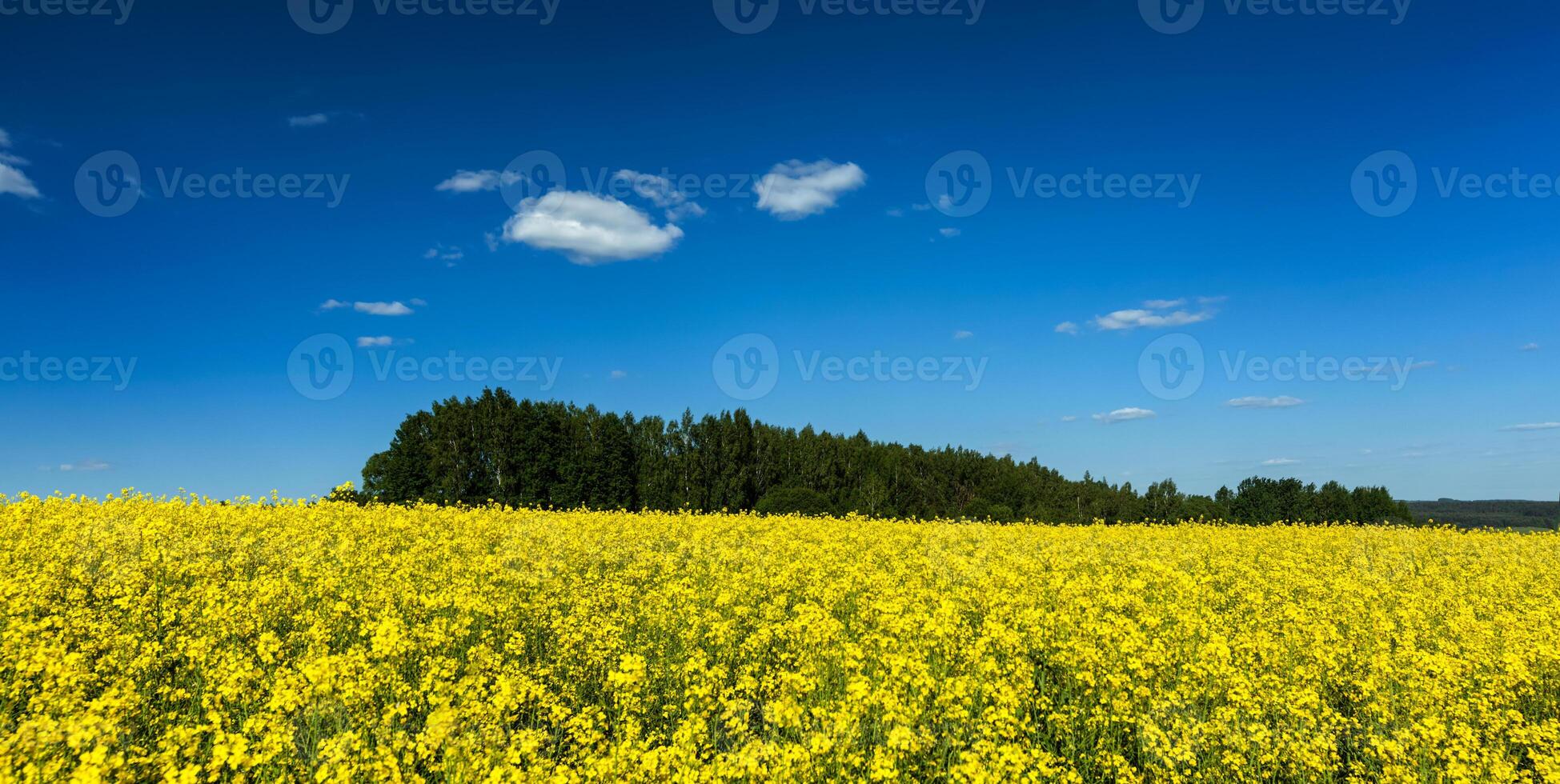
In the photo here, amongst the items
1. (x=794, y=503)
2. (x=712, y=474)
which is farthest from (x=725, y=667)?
(x=712, y=474)

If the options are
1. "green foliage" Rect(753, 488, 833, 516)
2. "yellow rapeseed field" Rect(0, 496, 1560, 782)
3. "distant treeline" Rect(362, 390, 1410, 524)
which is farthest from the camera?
"distant treeline" Rect(362, 390, 1410, 524)

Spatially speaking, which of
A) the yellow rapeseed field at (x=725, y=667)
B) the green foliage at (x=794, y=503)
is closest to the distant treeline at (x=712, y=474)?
the green foliage at (x=794, y=503)

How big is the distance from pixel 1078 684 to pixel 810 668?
3.55 meters

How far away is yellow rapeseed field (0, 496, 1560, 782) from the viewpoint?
238 inches

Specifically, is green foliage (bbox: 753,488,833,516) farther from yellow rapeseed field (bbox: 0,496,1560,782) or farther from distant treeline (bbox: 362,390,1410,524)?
yellow rapeseed field (bbox: 0,496,1560,782)

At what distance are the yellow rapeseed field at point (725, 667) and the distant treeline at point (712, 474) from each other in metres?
30.1

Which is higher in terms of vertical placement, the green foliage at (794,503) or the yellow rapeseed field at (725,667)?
the green foliage at (794,503)

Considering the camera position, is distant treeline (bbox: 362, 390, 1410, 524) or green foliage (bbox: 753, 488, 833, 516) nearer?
green foliage (bbox: 753, 488, 833, 516)

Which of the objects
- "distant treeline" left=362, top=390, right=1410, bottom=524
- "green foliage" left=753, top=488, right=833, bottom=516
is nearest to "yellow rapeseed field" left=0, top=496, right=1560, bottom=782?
"green foliage" left=753, top=488, right=833, bottom=516

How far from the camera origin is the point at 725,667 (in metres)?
8.45

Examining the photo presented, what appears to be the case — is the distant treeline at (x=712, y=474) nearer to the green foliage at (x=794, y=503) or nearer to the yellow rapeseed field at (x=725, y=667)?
the green foliage at (x=794, y=503)

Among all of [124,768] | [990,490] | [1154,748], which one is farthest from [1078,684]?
[990,490]

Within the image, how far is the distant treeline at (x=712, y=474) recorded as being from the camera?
166 ft

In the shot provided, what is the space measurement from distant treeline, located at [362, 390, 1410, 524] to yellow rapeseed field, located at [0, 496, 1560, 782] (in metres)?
30.1
